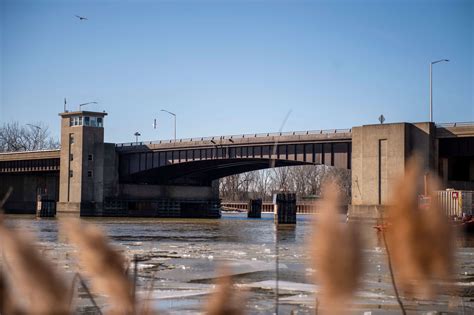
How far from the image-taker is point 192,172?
88688 mm

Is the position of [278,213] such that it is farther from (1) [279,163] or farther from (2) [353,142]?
(2) [353,142]

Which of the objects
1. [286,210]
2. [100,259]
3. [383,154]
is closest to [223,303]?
[100,259]

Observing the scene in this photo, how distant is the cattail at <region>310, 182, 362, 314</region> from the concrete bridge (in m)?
55.7

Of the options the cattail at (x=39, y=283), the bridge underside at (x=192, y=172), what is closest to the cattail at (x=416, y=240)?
the cattail at (x=39, y=283)

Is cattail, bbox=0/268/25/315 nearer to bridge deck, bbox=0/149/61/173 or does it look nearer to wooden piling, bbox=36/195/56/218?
wooden piling, bbox=36/195/56/218

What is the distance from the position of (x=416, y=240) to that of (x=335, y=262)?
345 millimetres

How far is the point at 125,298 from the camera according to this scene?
1439 mm

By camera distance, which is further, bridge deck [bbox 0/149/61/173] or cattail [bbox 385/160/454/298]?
bridge deck [bbox 0/149/61/173]

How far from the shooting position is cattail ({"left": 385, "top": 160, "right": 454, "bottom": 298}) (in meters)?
1.55

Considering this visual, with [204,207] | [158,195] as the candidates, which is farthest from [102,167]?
[204,207]

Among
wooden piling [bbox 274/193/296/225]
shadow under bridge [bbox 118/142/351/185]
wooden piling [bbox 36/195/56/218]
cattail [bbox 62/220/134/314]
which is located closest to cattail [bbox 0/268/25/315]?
cattail [bbox 62/220/134/314]

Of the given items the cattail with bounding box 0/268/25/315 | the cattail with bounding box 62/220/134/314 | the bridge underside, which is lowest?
the cattail with bounding box 0/268/25/315

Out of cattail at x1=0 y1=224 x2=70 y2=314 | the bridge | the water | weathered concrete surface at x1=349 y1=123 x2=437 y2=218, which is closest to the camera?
cattail at x1=0 y1=224 x2=70 y2=314

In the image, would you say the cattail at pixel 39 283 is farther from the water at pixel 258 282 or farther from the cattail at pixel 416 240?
the water at pixel 258 282
